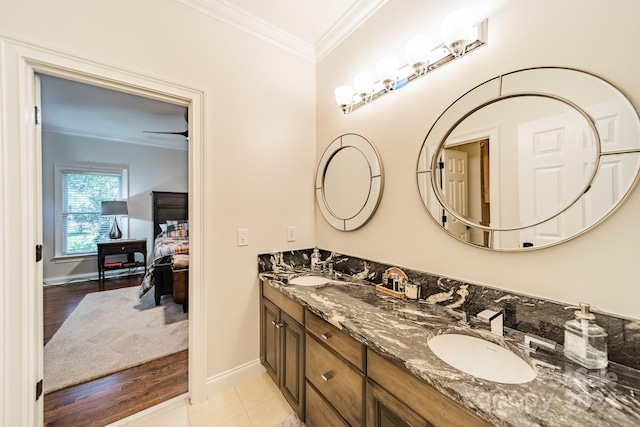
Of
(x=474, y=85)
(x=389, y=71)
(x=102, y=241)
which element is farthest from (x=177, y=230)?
(x=474, y=85)

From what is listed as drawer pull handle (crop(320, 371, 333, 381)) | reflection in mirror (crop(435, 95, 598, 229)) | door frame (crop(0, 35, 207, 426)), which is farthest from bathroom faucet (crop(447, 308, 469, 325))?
door frame (crop(0, 35, 207, 426))

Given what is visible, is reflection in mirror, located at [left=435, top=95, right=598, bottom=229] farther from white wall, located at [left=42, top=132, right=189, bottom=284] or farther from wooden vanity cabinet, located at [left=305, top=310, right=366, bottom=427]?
white wall, located at [left=42, top=132, right=189, bottom=284]

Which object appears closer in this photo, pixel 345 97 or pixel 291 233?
pixel 345 97

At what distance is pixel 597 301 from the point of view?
0.86m

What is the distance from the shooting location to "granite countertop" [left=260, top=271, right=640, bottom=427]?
0.60 m

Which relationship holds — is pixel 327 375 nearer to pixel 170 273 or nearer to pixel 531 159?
pixel 531 159

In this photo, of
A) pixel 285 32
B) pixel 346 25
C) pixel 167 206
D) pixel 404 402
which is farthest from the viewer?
pixel 167 206

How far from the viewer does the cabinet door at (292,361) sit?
1397 millimetres

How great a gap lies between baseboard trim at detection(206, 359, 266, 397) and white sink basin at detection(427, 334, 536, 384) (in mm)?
1538

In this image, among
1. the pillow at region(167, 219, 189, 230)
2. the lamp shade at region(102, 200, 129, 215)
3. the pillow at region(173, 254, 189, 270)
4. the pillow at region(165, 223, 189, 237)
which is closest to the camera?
the pillow at region(173, 254, 189, 270)

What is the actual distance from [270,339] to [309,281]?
520mm

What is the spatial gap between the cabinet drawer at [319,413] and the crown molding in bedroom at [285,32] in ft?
8.01

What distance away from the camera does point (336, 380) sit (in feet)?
3.74

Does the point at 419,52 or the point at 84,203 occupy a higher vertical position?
the point at 419,52
